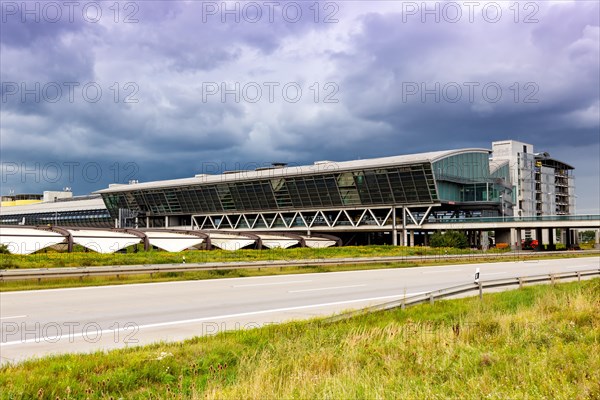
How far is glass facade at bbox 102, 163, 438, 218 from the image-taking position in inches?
3086

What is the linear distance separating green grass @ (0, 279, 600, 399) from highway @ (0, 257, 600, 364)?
191 centimetres

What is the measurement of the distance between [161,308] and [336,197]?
69.2m

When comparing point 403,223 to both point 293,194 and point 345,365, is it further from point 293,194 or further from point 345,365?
point 345,365

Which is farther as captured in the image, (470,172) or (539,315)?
(470,172)

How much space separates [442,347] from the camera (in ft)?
34.4

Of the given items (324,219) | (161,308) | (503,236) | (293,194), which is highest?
(293,194)

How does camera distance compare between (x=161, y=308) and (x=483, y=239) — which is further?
(x=483, y=239)

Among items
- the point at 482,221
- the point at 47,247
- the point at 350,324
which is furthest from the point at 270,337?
the point at 482,221

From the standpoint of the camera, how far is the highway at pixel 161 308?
1224cm

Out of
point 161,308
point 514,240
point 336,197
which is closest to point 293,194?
point 336,197

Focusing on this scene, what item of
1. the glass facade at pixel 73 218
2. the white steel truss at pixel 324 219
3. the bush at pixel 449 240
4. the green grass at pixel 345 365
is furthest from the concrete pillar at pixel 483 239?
the green grass at pixel 345 365

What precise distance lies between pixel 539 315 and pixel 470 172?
73.0 meters

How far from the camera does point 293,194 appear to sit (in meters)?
89.2

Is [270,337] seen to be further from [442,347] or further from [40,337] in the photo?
[40,337]
